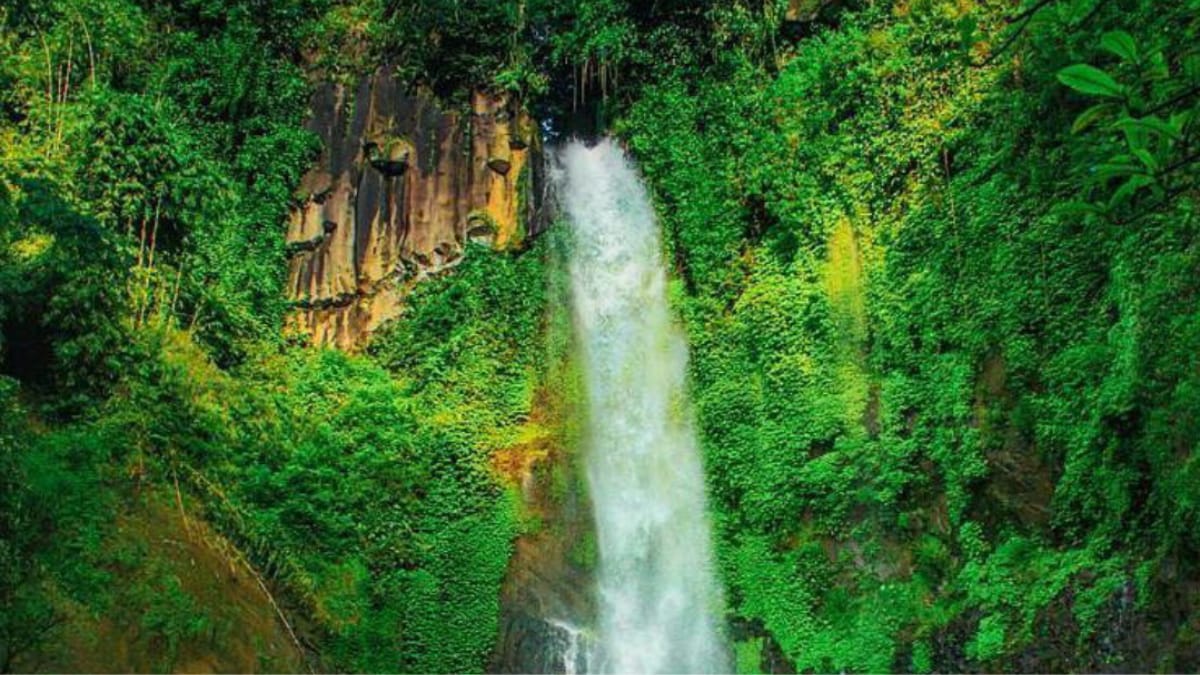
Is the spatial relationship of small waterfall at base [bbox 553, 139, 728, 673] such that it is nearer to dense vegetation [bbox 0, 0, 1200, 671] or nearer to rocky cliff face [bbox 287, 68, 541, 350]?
dense vegetation [bbox 0, 0, 1200, 671]

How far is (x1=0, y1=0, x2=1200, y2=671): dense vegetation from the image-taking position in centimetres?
804

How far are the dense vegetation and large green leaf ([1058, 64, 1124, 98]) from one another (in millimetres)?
4670

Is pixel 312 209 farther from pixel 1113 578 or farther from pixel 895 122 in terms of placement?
pixel 1113 578

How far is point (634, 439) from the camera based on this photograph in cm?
1323

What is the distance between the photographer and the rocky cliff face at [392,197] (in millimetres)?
14703

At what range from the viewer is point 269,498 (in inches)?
421

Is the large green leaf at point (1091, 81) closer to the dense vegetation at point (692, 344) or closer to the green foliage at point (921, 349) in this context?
the dense vegetation at point (692, 344)

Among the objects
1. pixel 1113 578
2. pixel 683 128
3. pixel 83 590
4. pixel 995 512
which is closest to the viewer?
pixel 83 590

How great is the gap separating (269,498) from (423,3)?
344 inches


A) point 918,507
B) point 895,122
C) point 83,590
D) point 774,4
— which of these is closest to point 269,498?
point 83,590

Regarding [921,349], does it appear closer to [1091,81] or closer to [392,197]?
[392,197]

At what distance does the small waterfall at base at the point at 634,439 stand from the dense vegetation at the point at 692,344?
18.4 inches

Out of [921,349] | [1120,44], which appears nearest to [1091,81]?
[1120,44]

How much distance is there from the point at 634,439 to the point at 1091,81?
1184cm
